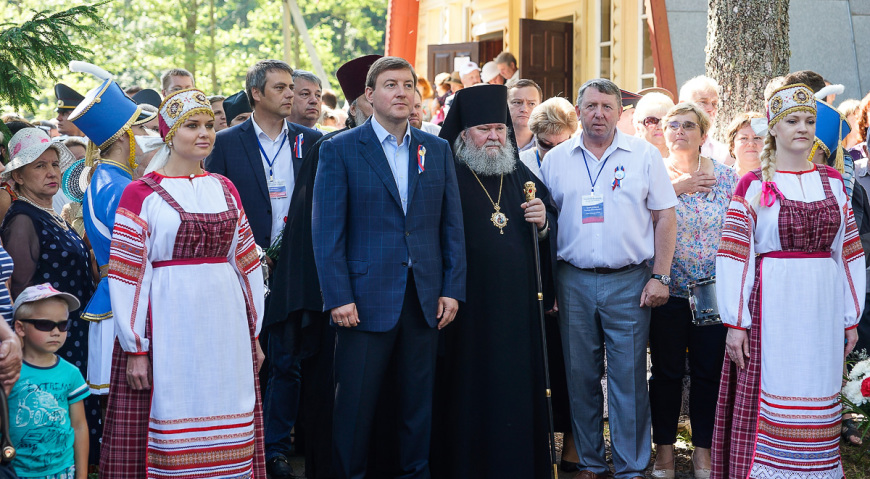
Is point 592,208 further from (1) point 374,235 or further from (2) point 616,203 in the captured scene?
(1) point 374,235

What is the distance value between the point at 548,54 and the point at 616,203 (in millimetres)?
9134

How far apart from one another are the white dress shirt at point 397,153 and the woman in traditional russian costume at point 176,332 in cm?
94

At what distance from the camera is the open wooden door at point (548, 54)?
13.9m

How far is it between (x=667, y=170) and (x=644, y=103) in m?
1.18

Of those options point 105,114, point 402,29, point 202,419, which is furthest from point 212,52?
point 202,419

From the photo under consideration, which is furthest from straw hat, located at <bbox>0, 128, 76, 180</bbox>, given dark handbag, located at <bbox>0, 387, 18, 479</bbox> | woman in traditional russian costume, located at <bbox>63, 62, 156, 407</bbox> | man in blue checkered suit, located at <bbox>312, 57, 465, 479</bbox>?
dark handbag, located at <bbox>0, 387, 18, 479</bbox>

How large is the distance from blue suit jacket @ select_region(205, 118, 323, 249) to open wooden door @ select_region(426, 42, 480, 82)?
10.7 meters

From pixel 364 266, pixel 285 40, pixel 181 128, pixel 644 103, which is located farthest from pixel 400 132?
pixel 285 40

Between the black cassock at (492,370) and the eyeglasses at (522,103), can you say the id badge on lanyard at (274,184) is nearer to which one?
the black cassock at (492,370)

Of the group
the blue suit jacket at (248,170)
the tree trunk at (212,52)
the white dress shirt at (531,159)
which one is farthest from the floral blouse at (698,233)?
the tree trunk at (212,52)

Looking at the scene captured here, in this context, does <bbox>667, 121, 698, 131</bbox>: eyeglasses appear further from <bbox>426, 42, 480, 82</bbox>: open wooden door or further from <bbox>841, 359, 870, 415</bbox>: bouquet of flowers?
<bbox>426, 42, 480, 82</bbox>: open wooden door

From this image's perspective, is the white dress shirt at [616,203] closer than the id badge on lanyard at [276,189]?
Yes

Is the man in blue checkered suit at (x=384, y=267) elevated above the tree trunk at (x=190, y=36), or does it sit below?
below

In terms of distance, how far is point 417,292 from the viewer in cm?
477
